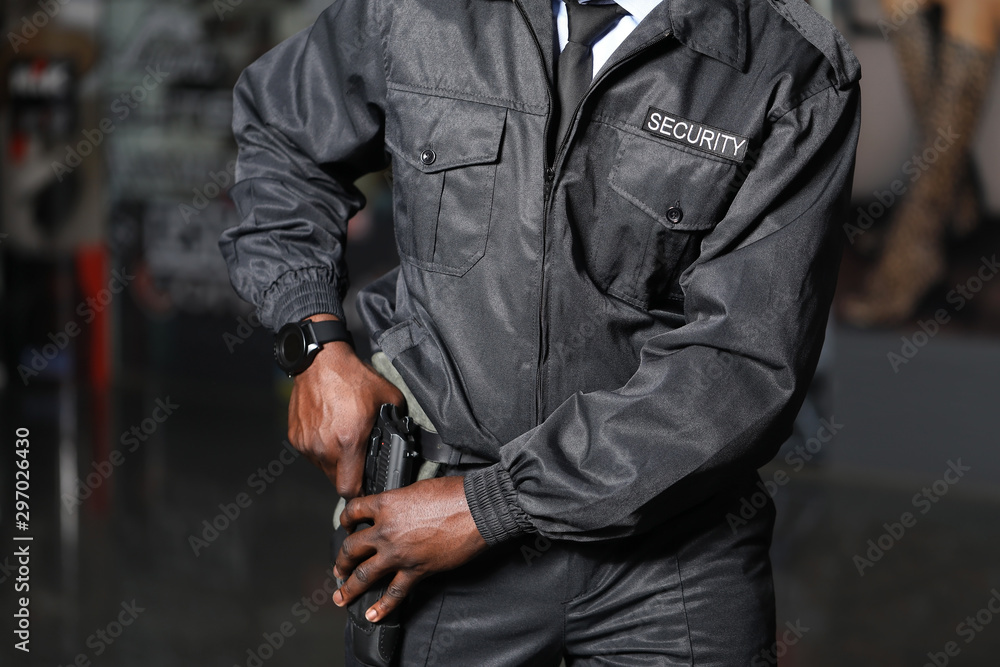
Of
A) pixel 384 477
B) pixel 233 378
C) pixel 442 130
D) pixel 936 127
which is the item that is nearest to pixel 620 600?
pixel 384 477

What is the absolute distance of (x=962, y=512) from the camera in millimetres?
3785

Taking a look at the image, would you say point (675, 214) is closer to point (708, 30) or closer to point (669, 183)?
point (669, 183)

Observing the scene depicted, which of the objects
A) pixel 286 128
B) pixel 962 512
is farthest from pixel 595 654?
pixel 962 512

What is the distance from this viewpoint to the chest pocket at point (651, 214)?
110 cm

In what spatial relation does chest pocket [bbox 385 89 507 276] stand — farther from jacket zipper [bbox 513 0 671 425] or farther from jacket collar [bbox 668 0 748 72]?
jacket collar [bbox 668 0 748 72]

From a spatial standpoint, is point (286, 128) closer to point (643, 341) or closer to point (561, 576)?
point (643, 341)

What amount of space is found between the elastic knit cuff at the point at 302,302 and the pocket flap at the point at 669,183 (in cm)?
38

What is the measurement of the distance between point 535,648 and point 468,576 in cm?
11

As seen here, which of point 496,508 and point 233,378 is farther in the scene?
point 233,378

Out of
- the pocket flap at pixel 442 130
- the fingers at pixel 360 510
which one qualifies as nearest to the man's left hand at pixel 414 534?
the fingers at pixel 360 510

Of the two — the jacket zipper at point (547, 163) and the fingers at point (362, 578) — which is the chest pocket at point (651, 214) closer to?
the jacket zipper at point (547, 163)

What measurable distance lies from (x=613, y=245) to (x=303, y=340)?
38 cm

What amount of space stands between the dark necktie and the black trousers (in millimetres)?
423

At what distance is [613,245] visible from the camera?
112 centimetres
